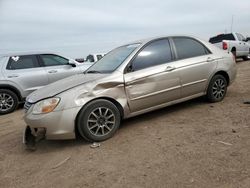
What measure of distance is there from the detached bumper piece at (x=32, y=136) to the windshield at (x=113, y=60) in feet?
5.14

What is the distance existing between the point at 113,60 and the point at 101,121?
140 cm

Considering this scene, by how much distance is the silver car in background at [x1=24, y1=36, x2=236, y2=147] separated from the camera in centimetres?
447

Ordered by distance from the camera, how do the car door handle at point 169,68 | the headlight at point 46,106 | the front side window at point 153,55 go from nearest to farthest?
the headlight at point 46,106 < the front side window at point 153,55 < the car door handle at point 169,68

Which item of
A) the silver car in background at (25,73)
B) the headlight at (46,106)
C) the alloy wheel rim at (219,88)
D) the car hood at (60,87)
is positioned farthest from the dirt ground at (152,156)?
the silver car in background at (25,73)

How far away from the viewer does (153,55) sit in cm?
535

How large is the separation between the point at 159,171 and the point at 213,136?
4.19 ft

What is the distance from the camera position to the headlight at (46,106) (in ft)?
14.5

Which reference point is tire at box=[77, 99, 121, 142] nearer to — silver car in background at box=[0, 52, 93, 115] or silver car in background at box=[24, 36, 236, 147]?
silver car in background at box=[24, 36, 236, 147]

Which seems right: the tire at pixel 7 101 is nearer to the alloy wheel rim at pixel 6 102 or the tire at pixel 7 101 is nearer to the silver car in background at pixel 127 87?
the alloy wheel rim at pixel 6 102

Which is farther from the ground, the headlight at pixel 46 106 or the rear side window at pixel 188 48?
the rear side window at pixel 188 48

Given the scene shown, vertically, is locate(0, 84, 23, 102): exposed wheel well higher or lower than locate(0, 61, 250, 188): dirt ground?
higher

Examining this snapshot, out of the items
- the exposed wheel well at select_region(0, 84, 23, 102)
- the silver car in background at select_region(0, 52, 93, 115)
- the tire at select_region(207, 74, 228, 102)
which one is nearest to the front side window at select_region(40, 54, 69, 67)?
the silver car in background at select_region(0, 52, 93, 115)

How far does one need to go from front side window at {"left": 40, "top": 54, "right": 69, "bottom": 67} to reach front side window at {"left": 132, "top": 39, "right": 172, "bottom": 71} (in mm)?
4417

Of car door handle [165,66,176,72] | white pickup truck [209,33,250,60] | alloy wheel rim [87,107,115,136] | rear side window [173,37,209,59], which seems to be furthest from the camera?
white pickup truck [209,33,250,60]
